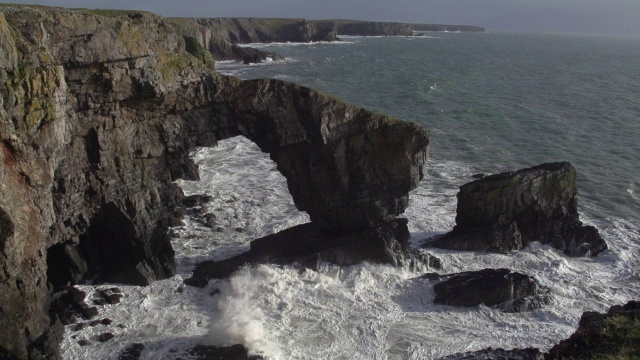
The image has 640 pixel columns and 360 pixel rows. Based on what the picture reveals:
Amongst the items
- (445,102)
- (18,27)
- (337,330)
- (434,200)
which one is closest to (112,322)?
(337,330)

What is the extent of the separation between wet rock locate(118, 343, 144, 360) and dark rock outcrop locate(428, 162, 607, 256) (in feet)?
52.8

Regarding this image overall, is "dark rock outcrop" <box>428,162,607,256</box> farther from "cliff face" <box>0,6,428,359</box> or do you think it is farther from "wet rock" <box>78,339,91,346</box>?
"wet rock" <box>78,339,91,346</box>

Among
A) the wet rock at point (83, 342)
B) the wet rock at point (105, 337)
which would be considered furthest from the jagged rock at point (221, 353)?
the wet rock at point (83, 342)

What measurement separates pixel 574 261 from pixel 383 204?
35.7ft

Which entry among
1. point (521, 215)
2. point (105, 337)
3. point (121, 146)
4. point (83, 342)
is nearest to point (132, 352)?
point (105, 337)

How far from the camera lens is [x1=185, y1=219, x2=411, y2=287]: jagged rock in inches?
1076

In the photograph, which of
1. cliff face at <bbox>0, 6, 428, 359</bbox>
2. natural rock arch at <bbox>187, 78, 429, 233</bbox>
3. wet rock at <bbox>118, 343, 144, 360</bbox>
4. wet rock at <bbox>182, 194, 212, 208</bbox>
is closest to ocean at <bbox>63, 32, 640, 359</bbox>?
wet rock at <bbox>118, 343, 144, 360</bbox>

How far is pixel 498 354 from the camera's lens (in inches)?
818

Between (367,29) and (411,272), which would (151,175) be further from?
(367,29)

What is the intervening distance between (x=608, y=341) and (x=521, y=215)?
54.8 feet

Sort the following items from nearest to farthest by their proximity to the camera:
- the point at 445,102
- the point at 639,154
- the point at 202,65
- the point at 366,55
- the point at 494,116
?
the point at 202,65 < the point at 639,154 < the point at 494,116 < the point at 445,102 < the point at 366,55

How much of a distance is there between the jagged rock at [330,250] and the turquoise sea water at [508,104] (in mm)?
16870

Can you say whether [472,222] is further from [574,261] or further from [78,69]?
[78,69]

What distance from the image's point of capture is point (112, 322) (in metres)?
22.7
